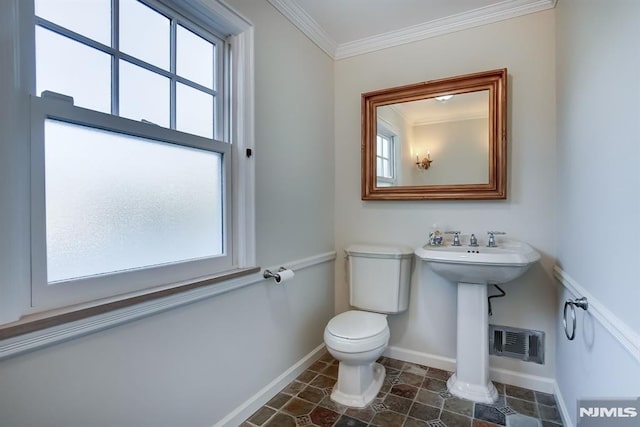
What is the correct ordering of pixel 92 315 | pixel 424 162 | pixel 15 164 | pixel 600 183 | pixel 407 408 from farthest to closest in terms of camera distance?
pixel 424 162 < pixel 407 408 < pixel 600 183 < pixel 92 315 < pixel 15 164

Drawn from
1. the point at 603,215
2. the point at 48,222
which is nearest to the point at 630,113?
the point at 603,215

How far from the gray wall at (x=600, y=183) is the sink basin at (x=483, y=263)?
0.20 metres

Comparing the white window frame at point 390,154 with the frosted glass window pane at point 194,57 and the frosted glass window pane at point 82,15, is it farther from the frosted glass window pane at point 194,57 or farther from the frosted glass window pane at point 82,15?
the frosted glass window pane at point 82,15

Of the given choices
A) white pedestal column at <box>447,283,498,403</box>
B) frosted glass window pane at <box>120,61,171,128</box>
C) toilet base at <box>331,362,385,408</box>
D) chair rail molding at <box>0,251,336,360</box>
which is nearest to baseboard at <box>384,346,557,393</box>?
white pedestal column at <box>447,283,498,403</box>

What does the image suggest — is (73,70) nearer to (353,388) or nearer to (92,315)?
(92,315)

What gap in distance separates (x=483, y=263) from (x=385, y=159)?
1.02 m

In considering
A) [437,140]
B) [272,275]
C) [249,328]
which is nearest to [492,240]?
[437,140]

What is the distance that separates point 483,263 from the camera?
5.36 ft

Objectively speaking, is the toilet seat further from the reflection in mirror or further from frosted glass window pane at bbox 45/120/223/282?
the reflection in mirror

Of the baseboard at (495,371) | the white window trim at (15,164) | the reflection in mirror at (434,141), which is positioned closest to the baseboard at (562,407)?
the baseboard at (495,371)

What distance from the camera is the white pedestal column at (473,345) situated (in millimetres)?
→ 1839

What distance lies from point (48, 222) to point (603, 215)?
185 centimetres

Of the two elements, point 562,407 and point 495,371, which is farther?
point 495,371

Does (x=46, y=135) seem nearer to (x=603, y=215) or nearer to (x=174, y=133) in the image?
(x=174, y=133)
